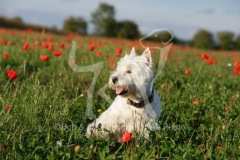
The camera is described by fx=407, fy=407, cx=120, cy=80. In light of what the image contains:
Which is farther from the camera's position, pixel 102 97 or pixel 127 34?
pixel 127 34

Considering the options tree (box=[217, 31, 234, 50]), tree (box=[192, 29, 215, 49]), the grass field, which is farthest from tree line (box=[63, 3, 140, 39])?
the grass field

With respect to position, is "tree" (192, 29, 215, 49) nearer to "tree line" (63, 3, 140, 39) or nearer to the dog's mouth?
"tree line" (63, 3, 140, 39)

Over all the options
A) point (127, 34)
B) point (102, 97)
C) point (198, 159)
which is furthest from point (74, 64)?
point (127, 34)

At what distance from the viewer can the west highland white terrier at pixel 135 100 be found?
5781 mm

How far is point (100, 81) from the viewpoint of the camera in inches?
345

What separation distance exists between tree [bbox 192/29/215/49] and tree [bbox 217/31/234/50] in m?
1.43

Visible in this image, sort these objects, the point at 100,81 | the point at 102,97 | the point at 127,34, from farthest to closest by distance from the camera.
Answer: the point at 127,34 → the point at 100,81 → the point at 102,97

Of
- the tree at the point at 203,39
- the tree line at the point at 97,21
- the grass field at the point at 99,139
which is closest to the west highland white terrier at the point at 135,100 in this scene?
the grass field at the point at 99,139

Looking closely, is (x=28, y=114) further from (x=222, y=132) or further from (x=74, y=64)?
(x=74, y=64)

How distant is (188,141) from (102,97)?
8.73 ft

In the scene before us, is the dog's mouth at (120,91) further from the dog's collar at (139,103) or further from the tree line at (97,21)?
the tree line at (97,21)

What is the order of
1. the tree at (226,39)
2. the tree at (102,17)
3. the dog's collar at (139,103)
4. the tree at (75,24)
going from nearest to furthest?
the dog's collar at (139,103), the tree at (102,17), the tree at (75,24), the tree at (226,39)

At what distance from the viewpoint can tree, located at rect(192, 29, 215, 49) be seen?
6156cm

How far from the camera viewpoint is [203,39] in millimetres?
62031
